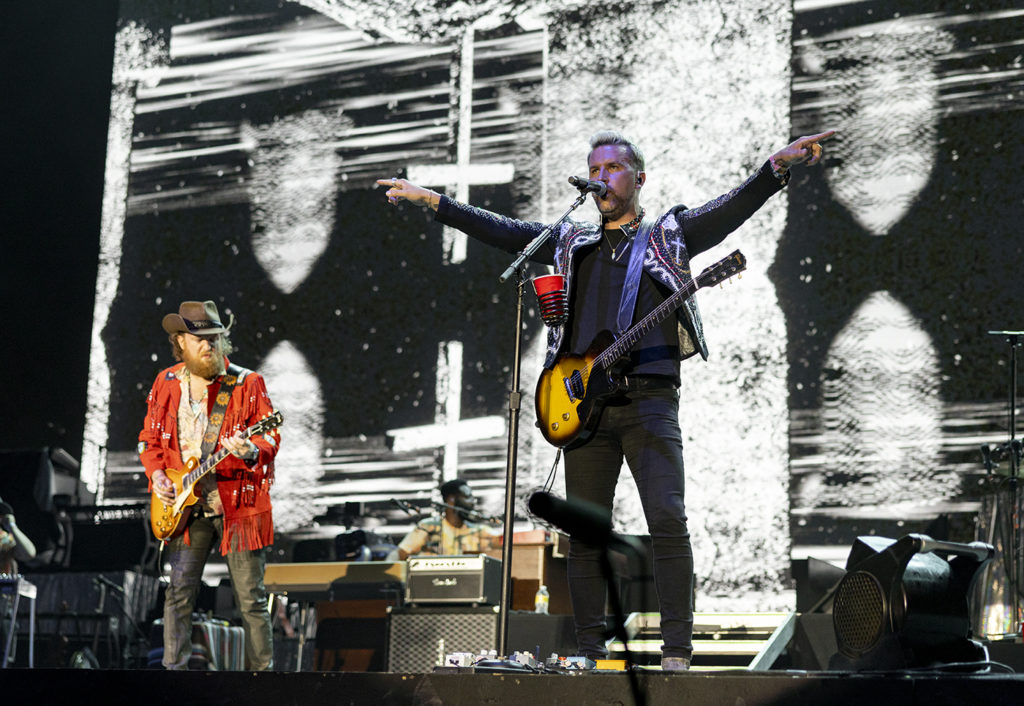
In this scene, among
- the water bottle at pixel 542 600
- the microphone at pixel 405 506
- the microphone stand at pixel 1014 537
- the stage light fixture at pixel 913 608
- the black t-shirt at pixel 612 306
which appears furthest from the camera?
the microphone at pixel 405 506

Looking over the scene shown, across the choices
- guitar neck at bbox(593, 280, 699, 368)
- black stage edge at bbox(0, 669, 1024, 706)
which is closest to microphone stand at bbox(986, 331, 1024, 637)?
guitar neck at bbox(593, 280, 699, 368)

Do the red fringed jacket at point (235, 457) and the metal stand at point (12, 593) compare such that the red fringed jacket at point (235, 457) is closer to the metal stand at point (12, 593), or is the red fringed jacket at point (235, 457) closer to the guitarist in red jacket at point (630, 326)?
the guitarist in red jacket at point (630, 326)

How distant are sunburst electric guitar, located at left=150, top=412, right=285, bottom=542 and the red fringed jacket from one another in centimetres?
4

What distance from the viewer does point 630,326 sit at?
3375 millimetres

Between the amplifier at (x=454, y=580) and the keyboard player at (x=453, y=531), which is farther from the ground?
the keyboard player at (x=453, y=531)

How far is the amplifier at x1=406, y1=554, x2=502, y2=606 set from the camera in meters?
5.24

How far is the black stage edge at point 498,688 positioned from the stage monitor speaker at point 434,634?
239cm

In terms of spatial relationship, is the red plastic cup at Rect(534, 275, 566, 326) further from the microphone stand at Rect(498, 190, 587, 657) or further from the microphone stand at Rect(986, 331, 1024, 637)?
the microphone stand at Rect(986, 331, 1024, 637)

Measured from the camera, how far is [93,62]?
8734 millimetres

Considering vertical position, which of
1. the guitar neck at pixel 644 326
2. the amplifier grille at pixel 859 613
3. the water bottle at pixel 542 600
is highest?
the guitar neck at pixel 644 326

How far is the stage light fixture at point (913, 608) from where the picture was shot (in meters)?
2.75

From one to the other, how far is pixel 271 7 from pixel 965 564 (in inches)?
280

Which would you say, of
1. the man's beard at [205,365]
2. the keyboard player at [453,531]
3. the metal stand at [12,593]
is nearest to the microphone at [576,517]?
the man's beard at [205,365]

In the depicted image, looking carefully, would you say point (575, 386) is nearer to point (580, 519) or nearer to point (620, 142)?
point (620, 142)
